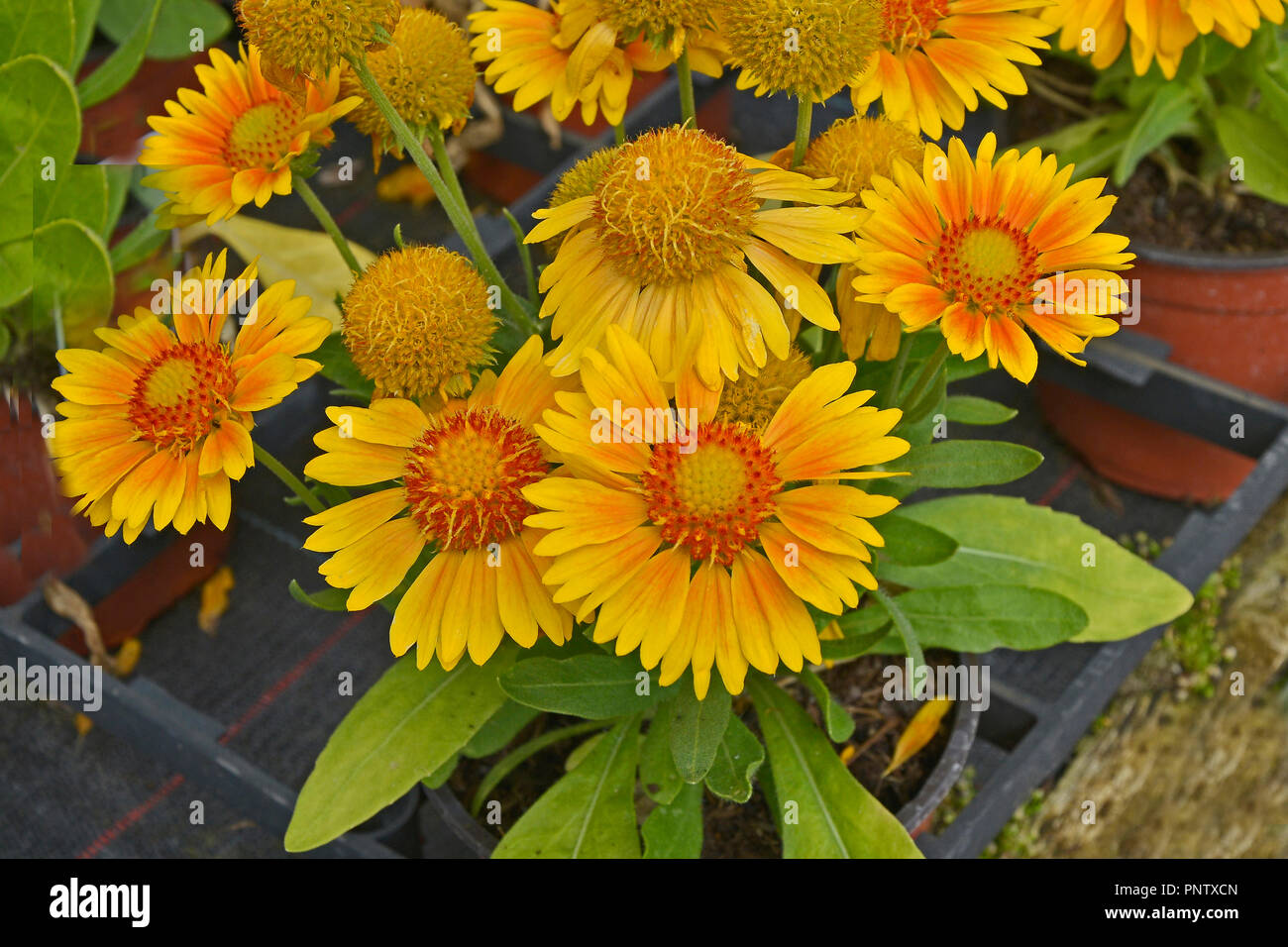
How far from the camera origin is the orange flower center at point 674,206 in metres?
0.65

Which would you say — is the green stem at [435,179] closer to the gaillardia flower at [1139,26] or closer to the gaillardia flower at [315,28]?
the gaillardia flower at [315,28]

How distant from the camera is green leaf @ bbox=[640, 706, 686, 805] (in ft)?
2.72

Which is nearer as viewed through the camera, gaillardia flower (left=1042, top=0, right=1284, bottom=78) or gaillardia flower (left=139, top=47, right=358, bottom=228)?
gaillardia flower (left=139, top=47, right=358, bottom=228)

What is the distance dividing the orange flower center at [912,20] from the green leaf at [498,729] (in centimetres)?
58

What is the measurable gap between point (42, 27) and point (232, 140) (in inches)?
30.6

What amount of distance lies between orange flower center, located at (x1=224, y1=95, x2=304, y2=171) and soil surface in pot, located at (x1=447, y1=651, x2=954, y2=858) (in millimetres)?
560

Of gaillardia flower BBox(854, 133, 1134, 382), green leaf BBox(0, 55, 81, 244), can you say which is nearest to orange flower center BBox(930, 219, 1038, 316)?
gaillardia flower BBox(854, 133, 1134, 382)

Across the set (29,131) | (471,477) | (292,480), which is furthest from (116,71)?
(471,477)

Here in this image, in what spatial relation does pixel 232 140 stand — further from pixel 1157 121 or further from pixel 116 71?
pixel 1157 121

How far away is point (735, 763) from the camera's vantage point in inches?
32.8

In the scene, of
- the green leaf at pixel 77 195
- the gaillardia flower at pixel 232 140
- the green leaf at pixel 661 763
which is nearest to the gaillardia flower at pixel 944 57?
the gaillardia flower at pixel 232 140

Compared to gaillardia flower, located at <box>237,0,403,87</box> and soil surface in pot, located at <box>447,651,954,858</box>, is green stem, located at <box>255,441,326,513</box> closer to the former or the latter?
gaillardia flower, located at <box>237,0,403,87</box>

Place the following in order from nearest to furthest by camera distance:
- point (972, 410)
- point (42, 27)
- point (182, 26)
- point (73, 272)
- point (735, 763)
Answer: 1. point (735, 763)
2. point (972, 410)
3. point (73, 272)
4. point (42, 27)
5. point (182, 26)

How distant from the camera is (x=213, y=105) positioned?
81 centimetres
